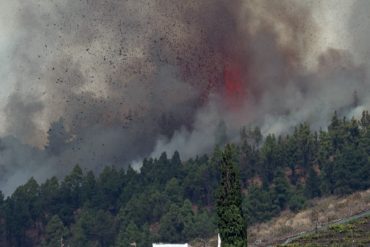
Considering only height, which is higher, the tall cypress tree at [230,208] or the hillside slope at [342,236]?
the hillside slope at [342,236]

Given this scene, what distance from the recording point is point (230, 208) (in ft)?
359

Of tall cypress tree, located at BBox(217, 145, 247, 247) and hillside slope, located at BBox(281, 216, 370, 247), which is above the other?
hillside slope, located at BBox(281, 216, 370, 247)

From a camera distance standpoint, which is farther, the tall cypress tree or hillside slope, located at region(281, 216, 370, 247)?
hillside slope, located at region(281, 216, 370, 247)

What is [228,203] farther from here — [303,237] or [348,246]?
[303,237]

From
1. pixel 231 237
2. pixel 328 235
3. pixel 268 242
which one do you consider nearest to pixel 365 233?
pixel 328 235

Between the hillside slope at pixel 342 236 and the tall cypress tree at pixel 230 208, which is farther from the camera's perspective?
the hillside slope at pixel 342 236

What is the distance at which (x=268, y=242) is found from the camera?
195750 mm

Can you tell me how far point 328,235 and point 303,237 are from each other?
596 centimetres

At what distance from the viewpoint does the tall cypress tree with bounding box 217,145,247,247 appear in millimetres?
108688

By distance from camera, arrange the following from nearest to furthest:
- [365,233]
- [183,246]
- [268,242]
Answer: [183,246], [365,233], [268,242]

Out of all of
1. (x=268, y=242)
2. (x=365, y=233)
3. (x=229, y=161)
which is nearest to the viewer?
(x=229, y=161)

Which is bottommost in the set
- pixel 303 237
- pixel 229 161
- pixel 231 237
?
pixel 231 237

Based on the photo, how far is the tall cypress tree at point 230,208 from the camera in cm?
10869

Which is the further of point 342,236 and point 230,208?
point 342,236
